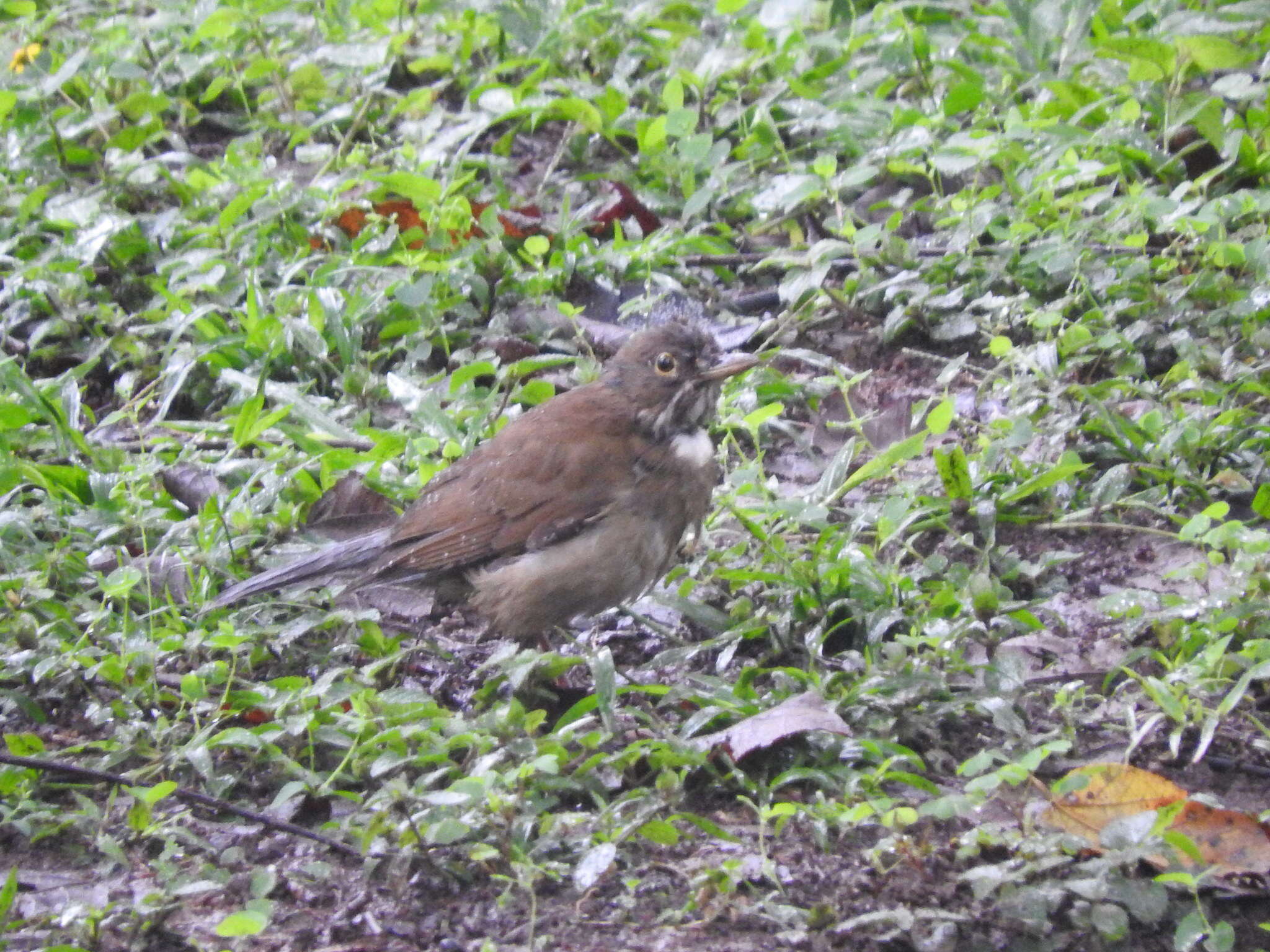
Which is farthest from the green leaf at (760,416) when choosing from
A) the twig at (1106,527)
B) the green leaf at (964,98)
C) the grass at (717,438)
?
the green leaf at (964,98)

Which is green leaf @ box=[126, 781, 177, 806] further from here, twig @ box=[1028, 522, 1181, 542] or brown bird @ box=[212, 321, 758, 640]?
twig @ box=[1028, 522, 1181, 542]

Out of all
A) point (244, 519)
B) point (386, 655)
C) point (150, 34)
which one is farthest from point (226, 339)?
point (150, 34)

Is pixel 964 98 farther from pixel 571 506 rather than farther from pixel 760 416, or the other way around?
pixel 571 506

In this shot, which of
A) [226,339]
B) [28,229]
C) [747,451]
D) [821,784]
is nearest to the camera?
[821,784]

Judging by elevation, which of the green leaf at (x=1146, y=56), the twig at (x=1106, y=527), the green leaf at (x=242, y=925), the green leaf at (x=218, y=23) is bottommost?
the twig at (x=1106, y=527)

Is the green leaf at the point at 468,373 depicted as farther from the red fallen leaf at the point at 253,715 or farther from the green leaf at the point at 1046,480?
the green leaf at the point at 1046,480

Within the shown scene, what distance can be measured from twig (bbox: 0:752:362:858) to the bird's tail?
991mm

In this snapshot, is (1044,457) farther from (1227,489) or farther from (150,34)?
(150,34)

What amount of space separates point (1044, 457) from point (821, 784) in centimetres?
206

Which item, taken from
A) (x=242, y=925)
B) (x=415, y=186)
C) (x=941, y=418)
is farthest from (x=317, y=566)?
(x=415, y=186)

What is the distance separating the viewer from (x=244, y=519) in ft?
19.4

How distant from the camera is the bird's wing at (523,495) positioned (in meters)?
5.66

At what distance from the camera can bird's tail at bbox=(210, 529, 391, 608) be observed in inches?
219

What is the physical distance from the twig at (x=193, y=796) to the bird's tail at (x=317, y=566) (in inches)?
39.0
